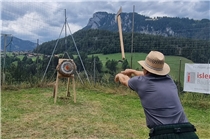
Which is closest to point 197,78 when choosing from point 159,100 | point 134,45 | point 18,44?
point 134,45

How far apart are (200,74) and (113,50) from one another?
508 centimetres

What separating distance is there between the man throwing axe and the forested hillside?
6.21 m

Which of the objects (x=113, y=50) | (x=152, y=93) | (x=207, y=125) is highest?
(x=113, y=50)

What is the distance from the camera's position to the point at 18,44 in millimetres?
9781

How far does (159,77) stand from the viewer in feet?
7.14

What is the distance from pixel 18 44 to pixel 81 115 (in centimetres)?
576

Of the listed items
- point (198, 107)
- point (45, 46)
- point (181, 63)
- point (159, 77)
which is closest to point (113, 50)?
point (45, 46)

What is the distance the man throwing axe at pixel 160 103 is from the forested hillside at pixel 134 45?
6209 millimetres

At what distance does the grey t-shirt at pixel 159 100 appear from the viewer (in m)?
2.00

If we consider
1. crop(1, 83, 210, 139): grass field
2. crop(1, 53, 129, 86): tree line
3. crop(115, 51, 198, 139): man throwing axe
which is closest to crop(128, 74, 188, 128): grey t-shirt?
crop(115, 51, 198, 139): man throwing axe

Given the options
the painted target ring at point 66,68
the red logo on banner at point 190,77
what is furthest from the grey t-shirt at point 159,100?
the red logo on banner at point 190,77

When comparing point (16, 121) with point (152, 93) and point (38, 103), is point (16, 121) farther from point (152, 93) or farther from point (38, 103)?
point (152, 93)

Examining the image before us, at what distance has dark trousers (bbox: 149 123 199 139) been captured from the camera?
1932 millimetres

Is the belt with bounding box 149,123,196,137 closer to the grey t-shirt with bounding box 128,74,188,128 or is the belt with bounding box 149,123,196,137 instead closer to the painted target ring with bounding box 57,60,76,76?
the grey t-shirt with bounding box 128,74,188,128
